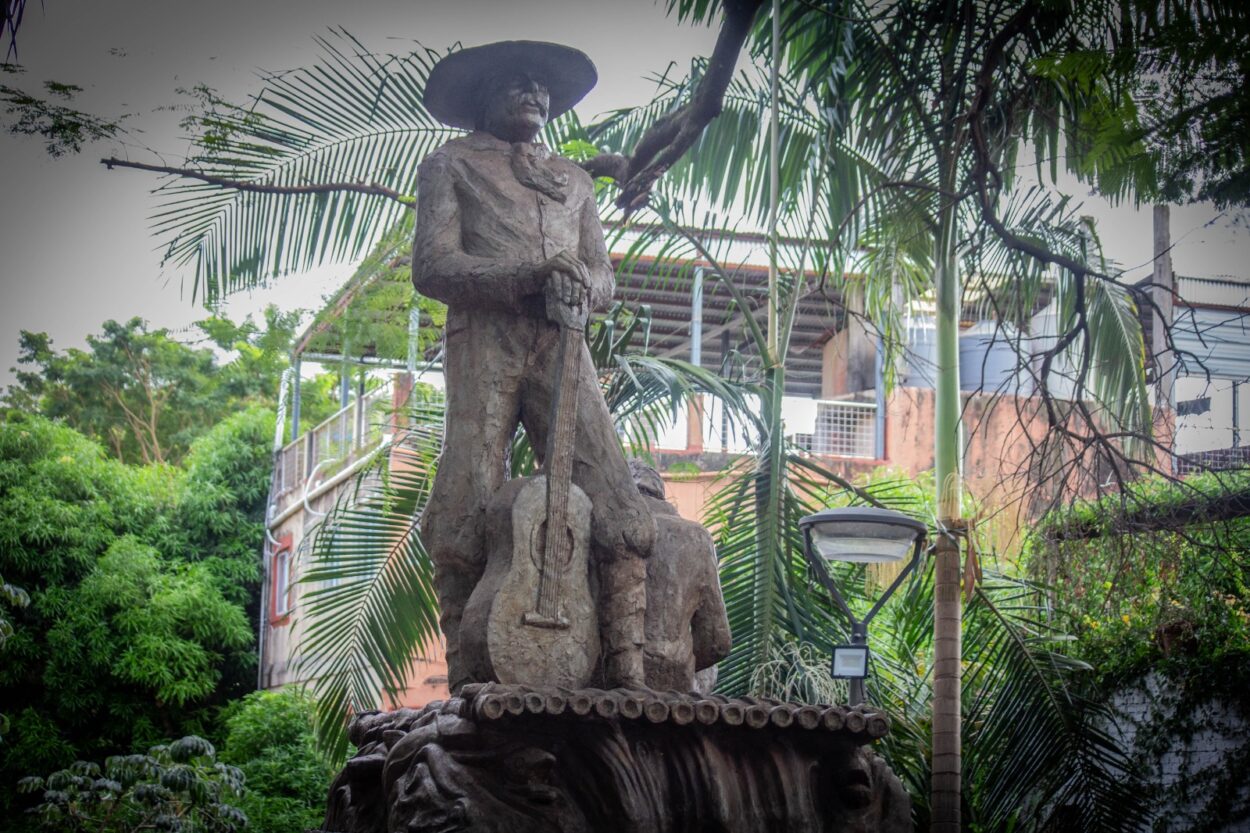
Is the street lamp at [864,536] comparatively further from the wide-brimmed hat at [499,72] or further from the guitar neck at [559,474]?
the wide-brimmed hat at [499,72]

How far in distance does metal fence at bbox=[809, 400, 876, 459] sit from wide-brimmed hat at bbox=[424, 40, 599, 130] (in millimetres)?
11415

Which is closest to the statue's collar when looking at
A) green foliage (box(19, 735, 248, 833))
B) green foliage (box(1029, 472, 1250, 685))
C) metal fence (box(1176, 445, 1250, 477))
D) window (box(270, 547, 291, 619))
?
metal fence (box(1176, 445, 1250, 477))

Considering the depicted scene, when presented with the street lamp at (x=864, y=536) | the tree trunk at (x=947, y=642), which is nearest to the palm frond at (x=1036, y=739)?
the tree trunk at (x=947, y=642)

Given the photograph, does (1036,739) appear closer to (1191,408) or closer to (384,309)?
(1191,408)

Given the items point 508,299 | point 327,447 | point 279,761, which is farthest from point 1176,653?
point 327,447

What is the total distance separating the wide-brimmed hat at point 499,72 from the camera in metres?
5.73

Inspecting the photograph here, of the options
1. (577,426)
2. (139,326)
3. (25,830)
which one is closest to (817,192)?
(577,426)

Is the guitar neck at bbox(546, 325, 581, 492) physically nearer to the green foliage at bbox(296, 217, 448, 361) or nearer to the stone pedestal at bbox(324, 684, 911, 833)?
the stone pedestal at bbox(324, 684, 911, 833)

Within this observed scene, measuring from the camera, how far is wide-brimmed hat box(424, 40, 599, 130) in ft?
18.8

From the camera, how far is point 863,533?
6.77 metres

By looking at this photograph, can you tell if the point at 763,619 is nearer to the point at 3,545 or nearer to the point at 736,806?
the point at 736,806

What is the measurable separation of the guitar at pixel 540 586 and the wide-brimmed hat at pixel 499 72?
4.26ft

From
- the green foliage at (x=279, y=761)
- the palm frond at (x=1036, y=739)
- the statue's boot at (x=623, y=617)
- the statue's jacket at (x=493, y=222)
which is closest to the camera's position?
the statue's boot at (x=623, y=617)

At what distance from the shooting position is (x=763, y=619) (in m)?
7.48
